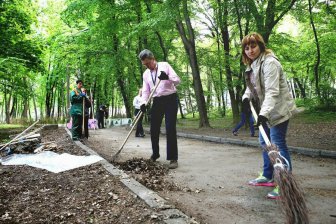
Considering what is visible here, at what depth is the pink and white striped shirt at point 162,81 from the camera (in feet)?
18.9

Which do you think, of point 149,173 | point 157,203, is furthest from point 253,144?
point 157,203

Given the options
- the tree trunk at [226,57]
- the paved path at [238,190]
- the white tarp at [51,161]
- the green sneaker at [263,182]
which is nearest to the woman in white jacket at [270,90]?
the paved path at [238,190]

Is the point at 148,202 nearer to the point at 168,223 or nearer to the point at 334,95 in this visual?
the point at 168,223

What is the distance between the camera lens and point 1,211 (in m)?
3.63

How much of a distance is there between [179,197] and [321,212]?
160cm

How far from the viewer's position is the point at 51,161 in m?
6.52

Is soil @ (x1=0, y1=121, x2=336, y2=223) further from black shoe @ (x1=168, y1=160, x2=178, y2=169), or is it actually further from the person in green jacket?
the person in green jacket

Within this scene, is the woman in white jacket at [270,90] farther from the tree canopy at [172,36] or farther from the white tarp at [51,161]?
the tree canopy at [172,36]

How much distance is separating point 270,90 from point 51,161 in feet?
15.8

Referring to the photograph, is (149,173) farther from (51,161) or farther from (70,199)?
(51,161)

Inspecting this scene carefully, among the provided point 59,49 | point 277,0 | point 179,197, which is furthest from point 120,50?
point 179,197

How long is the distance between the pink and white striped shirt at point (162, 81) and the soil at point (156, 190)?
4.53ft

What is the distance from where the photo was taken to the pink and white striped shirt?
5770 millimetres

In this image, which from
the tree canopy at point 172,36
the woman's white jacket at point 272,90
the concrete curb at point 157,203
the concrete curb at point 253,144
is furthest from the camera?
the tree canopy at point 172,36
